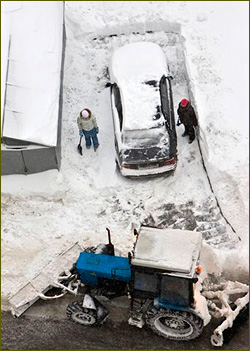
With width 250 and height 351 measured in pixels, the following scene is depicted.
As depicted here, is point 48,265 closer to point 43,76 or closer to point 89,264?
point 89,264

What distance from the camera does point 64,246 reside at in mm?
11695

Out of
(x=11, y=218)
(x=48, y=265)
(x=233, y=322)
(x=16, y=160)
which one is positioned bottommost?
(x=233, y=322)

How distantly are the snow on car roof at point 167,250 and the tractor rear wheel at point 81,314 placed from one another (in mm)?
1582

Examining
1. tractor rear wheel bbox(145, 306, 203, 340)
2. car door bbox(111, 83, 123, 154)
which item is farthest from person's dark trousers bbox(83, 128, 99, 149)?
tractor rear wheel bbox(145, 306, 203, 340)

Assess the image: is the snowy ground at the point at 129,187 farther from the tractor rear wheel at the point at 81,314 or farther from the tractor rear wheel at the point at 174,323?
the tractor rear wheel at the point at 174,323

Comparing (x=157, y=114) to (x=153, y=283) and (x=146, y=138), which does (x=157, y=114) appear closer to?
(x=146, y=138)

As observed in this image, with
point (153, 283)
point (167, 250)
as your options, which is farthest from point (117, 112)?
point (153, 283)

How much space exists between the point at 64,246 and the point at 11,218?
1454mm

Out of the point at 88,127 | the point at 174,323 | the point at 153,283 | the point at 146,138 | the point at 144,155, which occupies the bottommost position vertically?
the point at 174,323

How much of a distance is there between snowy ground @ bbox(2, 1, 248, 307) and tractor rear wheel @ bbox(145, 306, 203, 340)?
5.46ft

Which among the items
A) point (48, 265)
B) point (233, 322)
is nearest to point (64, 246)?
point (48, 265)

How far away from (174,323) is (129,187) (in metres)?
3.71

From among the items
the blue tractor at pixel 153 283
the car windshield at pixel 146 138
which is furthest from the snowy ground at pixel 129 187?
the blue tractor at pixel 153 283

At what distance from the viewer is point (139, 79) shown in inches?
522
